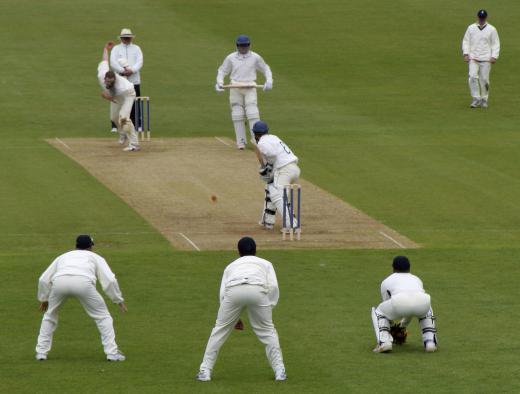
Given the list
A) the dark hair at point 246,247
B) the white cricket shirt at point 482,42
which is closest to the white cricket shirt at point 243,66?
the white cricket shirt at point 482,42

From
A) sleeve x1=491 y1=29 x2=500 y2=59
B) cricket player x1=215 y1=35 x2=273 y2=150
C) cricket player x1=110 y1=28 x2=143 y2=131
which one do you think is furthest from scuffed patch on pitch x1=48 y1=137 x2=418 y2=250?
sleeve x1=491 y1=29 x2=500 y2=59

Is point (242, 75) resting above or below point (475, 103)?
above

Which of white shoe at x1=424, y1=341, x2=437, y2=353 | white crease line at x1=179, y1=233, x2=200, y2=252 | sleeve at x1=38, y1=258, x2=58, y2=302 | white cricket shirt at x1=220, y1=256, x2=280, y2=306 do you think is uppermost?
white cricket shirt at x1=220, y1=256, x2=280, y2=306

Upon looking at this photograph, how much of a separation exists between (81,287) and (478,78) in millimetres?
22155

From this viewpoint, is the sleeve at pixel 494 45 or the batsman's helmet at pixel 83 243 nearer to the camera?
the batsman's helmet at pixel 83 243

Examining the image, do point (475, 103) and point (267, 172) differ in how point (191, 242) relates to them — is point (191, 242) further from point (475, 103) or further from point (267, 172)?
point (475, 103)

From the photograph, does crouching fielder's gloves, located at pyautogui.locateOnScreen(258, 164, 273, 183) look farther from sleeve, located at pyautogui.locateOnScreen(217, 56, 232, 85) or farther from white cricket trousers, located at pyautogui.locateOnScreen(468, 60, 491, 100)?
white cricket trousers, located at pyautogui.locateOnScreen(468, 60, 491, 100)

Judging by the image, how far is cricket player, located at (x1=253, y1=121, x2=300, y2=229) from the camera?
881 inches

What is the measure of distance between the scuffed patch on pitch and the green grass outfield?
0.52 metres

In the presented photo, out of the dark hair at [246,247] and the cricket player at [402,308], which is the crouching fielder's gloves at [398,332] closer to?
the cricket player at [402,308]

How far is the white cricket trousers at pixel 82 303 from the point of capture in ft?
48.8

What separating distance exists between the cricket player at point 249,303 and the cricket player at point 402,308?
1.74m

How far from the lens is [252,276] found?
14211 mm

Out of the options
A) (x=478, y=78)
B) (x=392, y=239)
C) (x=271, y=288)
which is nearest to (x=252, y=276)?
(x=271, y=288)
